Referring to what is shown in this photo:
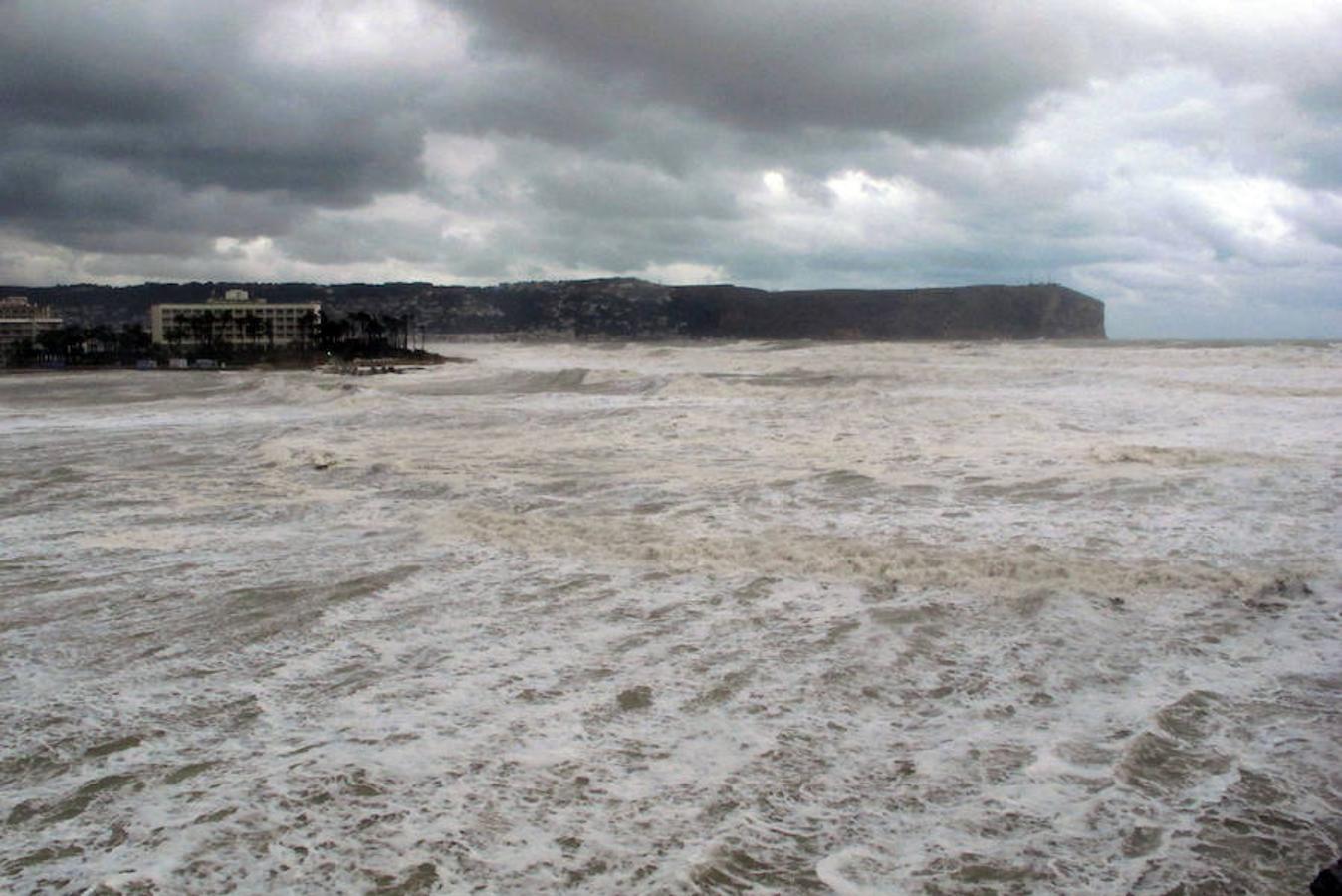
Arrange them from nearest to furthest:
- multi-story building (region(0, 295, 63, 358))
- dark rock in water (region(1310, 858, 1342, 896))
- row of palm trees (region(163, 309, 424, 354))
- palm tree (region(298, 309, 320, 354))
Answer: dark rock in water (region(1310, 858, 1342, 896)), row of palm trees (region(163, 309, 424, 354)), palm tree (region(298, 309, 320, 354)), multi-story building (region(0, 295, 63, 358))

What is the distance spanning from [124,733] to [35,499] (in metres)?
9.01

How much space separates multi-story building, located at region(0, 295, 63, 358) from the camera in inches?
4018

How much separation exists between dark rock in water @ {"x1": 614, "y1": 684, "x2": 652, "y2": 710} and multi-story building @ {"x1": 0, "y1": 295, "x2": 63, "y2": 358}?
101 m

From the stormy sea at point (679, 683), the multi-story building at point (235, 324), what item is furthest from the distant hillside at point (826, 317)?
the stormy sea at point (679, 683)

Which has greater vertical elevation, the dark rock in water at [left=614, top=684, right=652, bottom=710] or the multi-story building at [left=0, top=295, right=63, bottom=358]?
the multi-story building at [left=0, top=295, right=63, bottom=358]

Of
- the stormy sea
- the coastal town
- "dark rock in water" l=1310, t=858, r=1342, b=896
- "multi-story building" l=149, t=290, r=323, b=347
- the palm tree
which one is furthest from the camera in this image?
the palm tree

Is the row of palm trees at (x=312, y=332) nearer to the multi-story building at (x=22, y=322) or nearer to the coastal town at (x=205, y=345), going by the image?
the coastal town at (x=205, y=345)

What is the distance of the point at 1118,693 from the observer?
17.3 feet

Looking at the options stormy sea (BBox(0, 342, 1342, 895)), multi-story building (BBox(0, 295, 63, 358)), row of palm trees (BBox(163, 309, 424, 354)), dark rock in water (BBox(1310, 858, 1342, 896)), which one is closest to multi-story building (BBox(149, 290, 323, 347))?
row of palm trees (BBox(163, 309, 424, 354))

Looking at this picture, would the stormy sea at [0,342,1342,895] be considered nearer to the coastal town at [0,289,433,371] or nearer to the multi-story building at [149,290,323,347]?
the coastal town at [0,289,433,371]

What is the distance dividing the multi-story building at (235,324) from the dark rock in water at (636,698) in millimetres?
93850

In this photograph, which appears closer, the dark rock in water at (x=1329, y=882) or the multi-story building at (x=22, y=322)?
the dark rock in water at (x=1329, y=882)

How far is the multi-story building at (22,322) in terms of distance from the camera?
335ft

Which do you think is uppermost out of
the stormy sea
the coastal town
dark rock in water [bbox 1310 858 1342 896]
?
the coastal town
